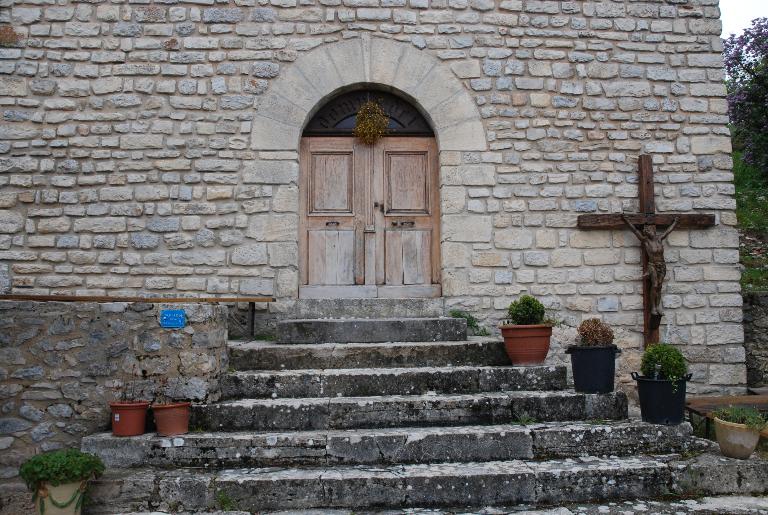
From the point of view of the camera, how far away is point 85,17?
5.84 m

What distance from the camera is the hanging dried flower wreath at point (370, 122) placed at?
6.09m

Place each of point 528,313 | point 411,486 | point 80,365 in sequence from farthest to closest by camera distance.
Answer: point 528,313
point 80,365
point 411,486

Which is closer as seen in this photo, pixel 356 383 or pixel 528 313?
pixel 356 383

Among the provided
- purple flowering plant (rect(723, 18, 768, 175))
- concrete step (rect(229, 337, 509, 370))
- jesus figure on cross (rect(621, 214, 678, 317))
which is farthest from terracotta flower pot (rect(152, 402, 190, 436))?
purple flowering plant (rect(723, 18, 768, 175))

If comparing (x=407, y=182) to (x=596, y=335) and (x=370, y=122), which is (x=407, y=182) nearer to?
(x=370, y=122)

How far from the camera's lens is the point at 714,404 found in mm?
4660

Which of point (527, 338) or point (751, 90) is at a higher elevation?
point (751, 90)

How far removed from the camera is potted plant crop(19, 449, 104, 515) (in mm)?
3182

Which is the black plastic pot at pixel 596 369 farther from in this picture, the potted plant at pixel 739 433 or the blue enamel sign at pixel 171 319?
the blue enamel sign at pixel 171 319

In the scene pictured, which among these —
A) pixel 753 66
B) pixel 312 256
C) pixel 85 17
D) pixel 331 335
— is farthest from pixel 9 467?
pixel 753 66

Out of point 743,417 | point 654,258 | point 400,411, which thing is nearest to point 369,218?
point 400,411

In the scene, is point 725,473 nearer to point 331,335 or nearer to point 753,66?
point 331,335

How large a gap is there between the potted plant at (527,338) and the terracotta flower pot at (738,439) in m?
1.33

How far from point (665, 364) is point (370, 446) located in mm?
2075
